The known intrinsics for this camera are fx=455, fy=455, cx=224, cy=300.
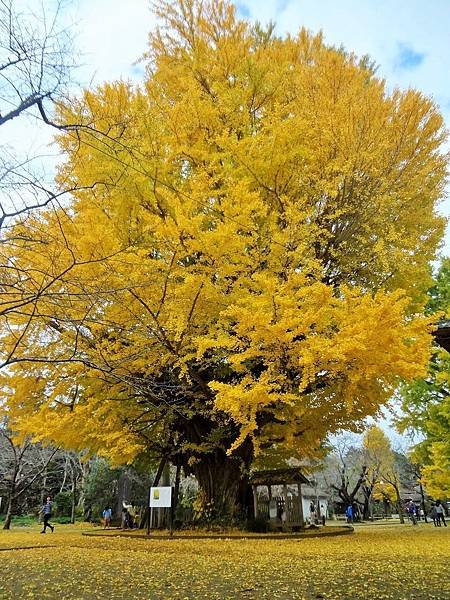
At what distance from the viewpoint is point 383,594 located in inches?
136

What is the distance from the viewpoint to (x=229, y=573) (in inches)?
177

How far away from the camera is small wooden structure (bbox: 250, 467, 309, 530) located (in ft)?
37.9

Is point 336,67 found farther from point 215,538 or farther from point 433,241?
point 215,538

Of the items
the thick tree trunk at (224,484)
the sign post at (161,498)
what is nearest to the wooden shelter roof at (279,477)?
the thick tree trunk at (224,484)

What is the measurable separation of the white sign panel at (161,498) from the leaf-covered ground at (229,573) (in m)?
2.99

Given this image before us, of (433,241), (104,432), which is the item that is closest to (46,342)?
(104,432)

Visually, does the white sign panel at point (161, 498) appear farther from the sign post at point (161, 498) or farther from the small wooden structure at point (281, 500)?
the small wooden structure at point (281, 500)

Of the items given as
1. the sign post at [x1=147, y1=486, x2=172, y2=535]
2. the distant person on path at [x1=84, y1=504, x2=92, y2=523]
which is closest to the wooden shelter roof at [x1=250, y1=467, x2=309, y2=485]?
the sign post at [x1=147, y1=486, x2=172, y2=535]

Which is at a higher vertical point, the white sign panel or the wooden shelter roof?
the wooden shelter roof

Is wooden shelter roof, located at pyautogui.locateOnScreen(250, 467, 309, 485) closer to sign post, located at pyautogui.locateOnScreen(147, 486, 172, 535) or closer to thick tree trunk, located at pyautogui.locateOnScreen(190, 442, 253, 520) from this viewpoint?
thick tree trunk, located at pyautogui.locateOnScreen(190, 442, 253, 520)

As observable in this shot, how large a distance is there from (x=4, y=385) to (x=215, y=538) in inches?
192

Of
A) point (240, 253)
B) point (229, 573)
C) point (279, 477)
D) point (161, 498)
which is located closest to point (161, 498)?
point (161, 498)

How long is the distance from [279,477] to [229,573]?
7829 millimetres

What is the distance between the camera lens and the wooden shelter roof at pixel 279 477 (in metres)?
11.9
